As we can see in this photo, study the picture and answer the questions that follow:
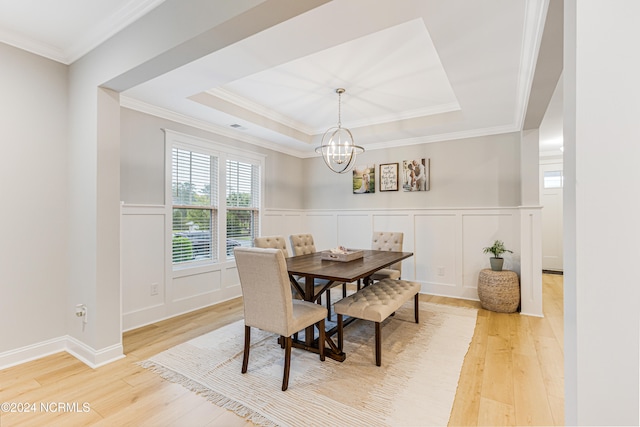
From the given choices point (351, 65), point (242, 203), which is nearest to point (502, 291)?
point (351, 65)

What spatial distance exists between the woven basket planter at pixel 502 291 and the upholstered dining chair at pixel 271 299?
2.45 metres

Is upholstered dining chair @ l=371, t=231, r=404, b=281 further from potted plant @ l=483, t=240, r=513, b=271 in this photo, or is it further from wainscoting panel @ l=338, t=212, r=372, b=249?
potted plant @ l=483, t=240, r=513, b=271

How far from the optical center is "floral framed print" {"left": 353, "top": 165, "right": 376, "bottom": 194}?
199 inches

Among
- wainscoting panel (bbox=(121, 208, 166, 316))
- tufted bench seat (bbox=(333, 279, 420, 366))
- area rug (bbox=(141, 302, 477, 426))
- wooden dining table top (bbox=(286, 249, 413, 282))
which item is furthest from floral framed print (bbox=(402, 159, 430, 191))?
wainscoting panel (bbox=(121, 208, 166, 316))

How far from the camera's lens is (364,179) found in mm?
5133

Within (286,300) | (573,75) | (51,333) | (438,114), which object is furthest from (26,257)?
(438,114)

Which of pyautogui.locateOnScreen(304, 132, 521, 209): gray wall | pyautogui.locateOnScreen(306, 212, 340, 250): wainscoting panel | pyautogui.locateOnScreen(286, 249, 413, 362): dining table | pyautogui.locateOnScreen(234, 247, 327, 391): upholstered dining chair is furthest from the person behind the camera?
pyautogui.locateOnScreen(306, 212, 340, 250): wainscoting panel

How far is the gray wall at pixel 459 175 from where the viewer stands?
4.06 meters

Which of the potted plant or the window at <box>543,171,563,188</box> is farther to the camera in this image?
the window at <box>543,171,563,188</box>

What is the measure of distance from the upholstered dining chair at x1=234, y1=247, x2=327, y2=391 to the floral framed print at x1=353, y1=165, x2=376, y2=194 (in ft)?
10.0

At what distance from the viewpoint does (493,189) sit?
415 centimetres

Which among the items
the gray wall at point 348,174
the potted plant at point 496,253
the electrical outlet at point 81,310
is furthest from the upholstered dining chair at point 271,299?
the potted plant at point 496,253
